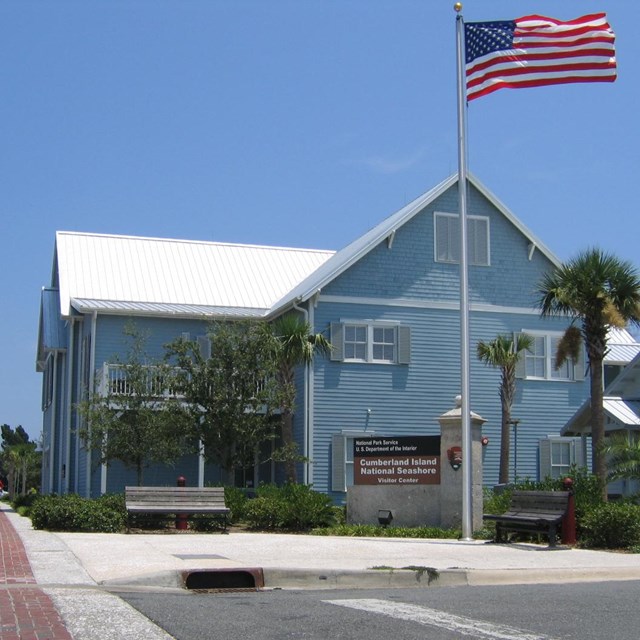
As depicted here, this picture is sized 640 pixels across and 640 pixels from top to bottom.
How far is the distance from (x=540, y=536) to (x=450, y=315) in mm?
14784

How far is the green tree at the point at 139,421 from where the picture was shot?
24609mm

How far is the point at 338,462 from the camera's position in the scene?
29.8m

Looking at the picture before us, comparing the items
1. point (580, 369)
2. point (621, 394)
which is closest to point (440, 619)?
point (621, 394)

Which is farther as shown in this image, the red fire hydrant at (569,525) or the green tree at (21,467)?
the green tree at (21,467)

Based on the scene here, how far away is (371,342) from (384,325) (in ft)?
2.28

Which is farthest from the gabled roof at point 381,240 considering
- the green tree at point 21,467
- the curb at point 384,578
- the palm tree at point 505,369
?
the green tree at point 21,467

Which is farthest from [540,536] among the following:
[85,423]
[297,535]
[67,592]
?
[85,423]

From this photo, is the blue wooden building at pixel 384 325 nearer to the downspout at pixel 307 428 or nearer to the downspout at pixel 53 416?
the downspout at pixel 307 428

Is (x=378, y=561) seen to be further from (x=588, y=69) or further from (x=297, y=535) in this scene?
(x=588, y=69)

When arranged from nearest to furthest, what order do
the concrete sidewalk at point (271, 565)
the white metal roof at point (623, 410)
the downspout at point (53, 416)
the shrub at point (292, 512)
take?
the concrete sidewalk at point (271, 565) → the shrub at point (292, 512) → the white metal roof at point (623, 410) → the downspout at point (53, 416)

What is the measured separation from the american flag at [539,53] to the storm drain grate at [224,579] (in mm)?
10640

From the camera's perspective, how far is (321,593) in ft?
37.2

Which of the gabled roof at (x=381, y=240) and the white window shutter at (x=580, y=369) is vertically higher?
the gabled roof at (x=381, y=240)

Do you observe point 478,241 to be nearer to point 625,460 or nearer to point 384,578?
point 625,460
